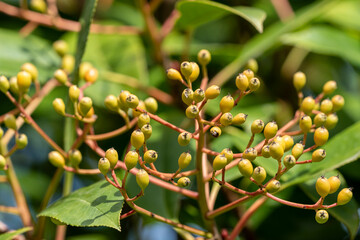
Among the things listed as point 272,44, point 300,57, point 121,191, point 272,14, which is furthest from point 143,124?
point 272,14

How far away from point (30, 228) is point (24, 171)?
109 centimetres

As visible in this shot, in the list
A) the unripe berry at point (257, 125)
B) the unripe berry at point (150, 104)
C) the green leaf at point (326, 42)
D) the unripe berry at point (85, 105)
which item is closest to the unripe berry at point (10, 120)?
the unripe berry at point (85, 105)

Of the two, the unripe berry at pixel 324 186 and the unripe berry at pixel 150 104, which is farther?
the unripe berry at pixel 150 104

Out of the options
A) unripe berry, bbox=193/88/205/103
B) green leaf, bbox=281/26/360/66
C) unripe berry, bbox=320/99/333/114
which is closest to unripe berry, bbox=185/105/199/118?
unripe berry, bbox=193/88/205/103

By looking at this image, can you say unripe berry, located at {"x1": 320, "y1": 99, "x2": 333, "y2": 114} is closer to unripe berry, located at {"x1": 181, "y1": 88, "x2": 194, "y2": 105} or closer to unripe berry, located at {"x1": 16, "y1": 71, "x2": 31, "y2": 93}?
unripe berry, located at {"x1": 181, "y1": 88, "x2": 194, "y2": 105}

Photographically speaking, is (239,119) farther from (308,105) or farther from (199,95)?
Result: (308,105)

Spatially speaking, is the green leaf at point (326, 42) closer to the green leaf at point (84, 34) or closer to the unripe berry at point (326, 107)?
the unripe berry at point (326, 107)

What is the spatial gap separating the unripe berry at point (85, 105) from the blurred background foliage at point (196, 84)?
0.79ft

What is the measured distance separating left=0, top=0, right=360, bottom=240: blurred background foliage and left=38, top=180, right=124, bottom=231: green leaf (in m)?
0.18

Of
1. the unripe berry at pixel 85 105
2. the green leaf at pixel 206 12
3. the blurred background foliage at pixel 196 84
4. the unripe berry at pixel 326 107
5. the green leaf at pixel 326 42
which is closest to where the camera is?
the unripe berry at pixel 85 105

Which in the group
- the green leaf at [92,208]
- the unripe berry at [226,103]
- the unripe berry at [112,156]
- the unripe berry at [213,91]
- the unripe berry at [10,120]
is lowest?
the green leaf at [92,208]

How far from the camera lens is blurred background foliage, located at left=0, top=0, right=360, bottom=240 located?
1.42m

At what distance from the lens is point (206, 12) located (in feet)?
4.41

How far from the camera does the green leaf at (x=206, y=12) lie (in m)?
1.20
